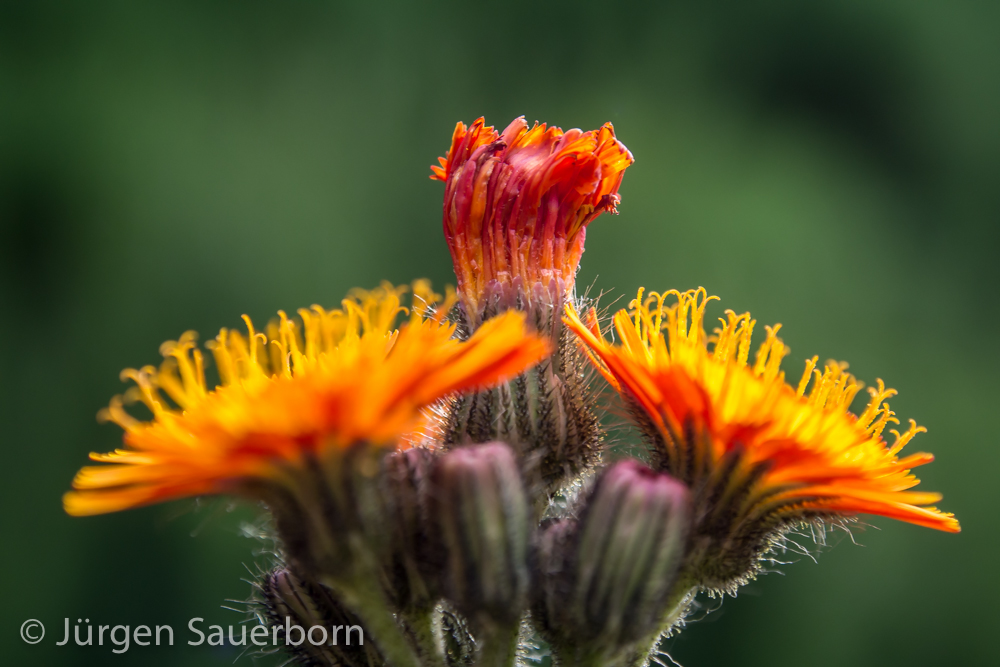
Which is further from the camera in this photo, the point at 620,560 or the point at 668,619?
the point at 668,619

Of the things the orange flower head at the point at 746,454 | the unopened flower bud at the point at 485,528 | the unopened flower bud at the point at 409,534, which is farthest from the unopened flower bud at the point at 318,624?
the orange flower head at the point at 746,454

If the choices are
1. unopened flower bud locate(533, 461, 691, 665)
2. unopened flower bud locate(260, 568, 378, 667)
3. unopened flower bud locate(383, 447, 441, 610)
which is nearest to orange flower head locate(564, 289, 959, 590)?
unopened flower bud locate(533, 461, 691, 665)

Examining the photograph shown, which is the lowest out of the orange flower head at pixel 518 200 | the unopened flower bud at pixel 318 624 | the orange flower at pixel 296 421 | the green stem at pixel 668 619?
the green stem at pixel 668 619

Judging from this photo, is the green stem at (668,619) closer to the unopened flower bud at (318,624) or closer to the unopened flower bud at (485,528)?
the unopened flower bud at (485,528)

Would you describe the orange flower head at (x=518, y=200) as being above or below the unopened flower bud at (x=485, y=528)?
above

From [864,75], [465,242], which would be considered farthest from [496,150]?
[864,75]

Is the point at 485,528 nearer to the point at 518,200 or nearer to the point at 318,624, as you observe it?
the point at 318,624

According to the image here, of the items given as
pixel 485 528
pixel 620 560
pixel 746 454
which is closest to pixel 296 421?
pixel 485 528

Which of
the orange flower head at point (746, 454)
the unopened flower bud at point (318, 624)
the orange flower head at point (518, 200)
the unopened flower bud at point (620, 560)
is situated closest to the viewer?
the unopened flower bud at point (620, 560)
